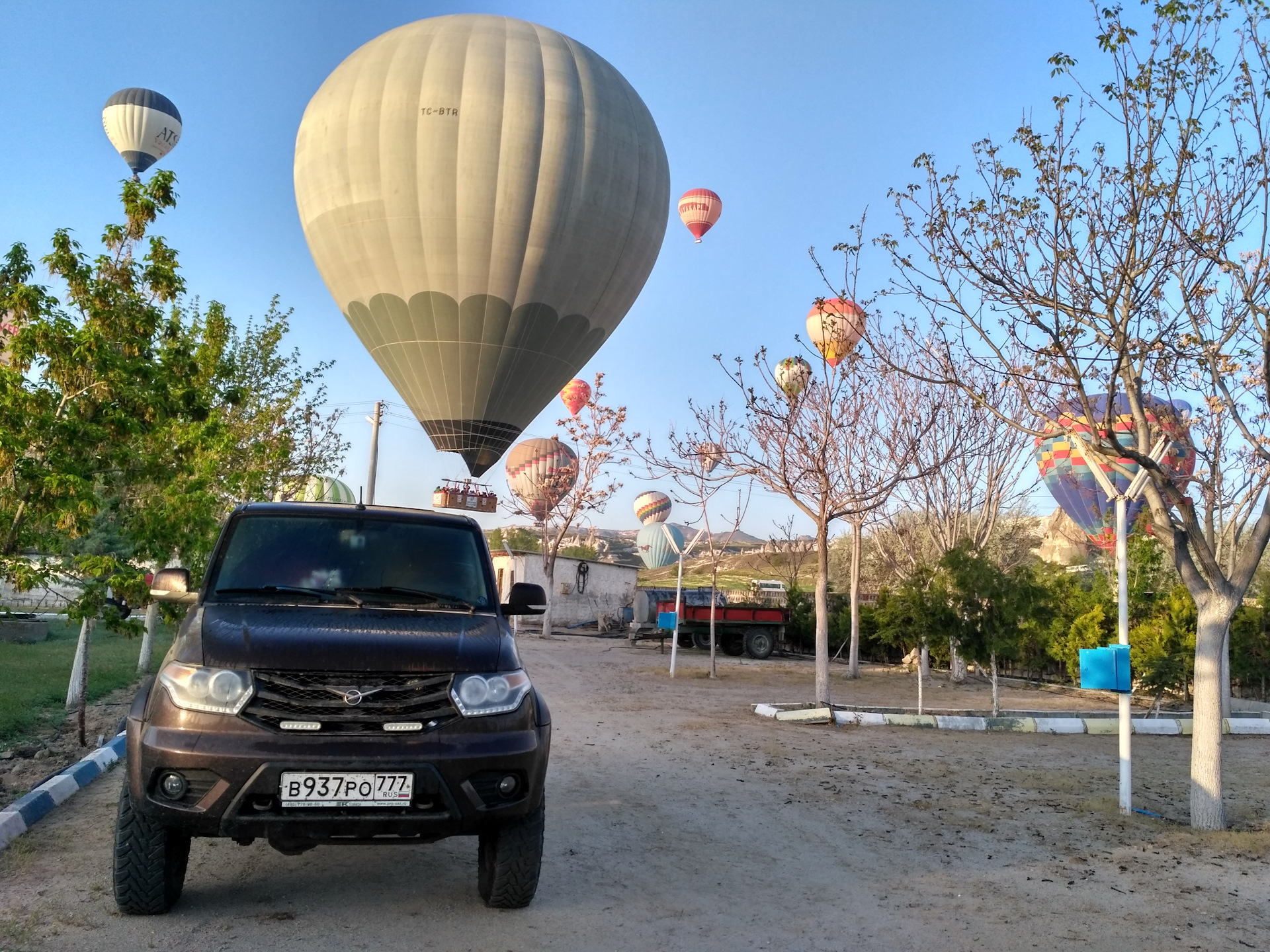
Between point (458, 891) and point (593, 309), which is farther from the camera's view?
point (593, 309)

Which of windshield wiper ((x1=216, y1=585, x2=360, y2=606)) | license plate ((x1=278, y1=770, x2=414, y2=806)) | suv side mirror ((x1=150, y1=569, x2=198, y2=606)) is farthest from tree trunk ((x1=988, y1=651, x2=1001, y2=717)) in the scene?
suv side mirror ((x1=150, y1=569, x2=198, y2=606))

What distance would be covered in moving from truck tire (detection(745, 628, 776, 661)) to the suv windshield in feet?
85.6

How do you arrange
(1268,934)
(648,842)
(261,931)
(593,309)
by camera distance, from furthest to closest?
(593,309) < (648,842) < (1268,934) < (261,931)

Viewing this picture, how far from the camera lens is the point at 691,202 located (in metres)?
38.9

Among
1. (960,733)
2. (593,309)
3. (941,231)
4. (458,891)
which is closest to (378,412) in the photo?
(593,309)

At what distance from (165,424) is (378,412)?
28094 mm

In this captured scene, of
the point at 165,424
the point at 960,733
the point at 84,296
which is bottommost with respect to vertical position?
the point at 960,733

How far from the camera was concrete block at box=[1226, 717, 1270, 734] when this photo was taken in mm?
13617

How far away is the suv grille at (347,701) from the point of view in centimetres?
402

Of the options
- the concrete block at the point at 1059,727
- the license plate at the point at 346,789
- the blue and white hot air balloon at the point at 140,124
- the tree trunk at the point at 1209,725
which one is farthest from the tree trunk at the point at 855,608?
the blue and white hot air balloon at the point at 140,124

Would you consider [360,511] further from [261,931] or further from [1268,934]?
[1268,934]

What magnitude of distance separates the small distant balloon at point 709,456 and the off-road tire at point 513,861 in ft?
45.4

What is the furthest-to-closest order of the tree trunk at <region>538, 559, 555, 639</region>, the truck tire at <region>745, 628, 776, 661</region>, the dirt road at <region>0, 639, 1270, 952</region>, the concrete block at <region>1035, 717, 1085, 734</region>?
the tree trunk at <region>538, 559, 555, 639</region>
the truck tire at <region>745, 628, 776, 661</region>
the concrete block at <region>1035, 717, 1085, 734</region>
the dirt road at <region>0, 639, 1270, 952</region>

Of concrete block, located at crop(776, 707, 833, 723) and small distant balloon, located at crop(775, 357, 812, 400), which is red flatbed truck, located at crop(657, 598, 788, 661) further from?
concrete block, located at crop(776, 707, 833, 723)
